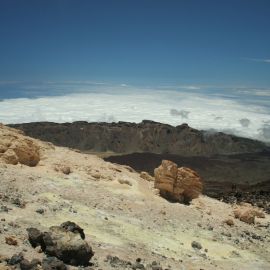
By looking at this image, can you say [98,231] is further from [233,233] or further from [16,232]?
[233,233]

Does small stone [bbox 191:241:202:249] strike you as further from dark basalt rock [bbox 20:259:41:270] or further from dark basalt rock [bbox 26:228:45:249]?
dark basalt rock [bbox 20:259:41:270]

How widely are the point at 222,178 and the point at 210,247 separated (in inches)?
6601

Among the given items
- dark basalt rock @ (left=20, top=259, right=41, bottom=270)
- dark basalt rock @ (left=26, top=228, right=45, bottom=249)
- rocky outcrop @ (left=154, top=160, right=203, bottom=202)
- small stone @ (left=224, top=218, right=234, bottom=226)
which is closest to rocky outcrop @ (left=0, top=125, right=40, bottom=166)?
rocky outcrop @ (left=154, top=160, right=203, bottom=202)

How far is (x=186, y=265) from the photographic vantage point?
1966cm

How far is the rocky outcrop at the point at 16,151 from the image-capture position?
27594 millimetres

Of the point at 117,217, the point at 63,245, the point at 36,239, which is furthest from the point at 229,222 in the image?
the point at 36,239

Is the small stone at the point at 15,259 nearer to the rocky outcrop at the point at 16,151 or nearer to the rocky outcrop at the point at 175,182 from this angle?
the rocky outcrop at the point at 16,151

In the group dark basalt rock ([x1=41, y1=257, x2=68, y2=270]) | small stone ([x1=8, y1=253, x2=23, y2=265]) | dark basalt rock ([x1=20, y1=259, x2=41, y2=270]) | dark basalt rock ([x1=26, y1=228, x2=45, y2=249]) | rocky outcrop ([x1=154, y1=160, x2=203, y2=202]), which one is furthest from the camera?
rocky outcrop ([x1=154, y1=160, x2=203, y2=202])

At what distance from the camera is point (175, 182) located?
30031 millimetres

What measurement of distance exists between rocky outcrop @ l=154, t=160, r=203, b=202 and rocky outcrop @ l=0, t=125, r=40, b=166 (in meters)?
7.18

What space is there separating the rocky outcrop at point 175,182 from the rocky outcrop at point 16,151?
283 inches

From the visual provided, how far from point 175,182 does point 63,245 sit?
14.7 metres

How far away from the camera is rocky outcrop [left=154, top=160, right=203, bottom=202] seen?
2977 cm

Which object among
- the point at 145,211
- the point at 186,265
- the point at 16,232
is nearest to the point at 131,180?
the point at 145,211
